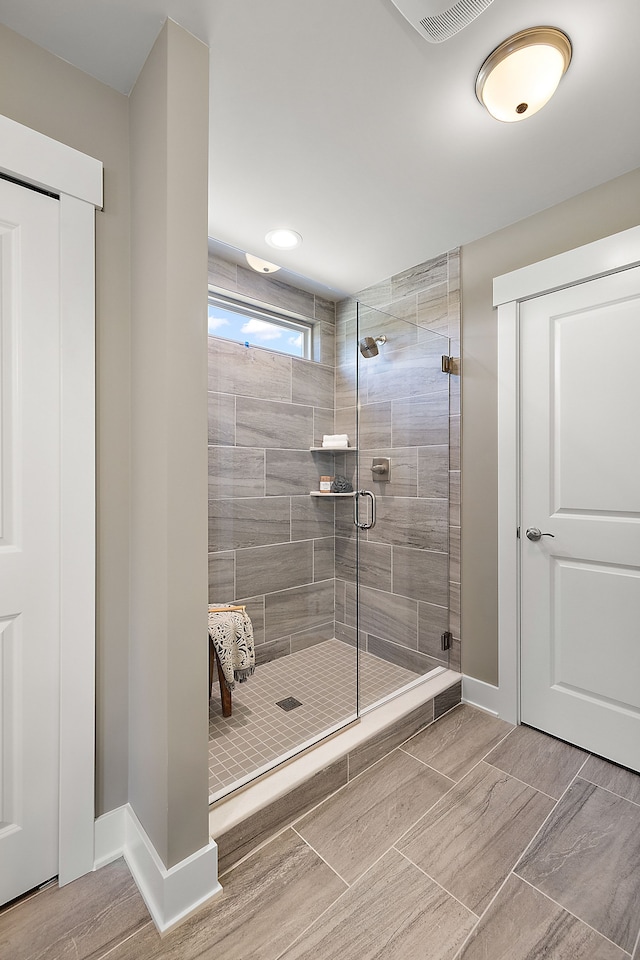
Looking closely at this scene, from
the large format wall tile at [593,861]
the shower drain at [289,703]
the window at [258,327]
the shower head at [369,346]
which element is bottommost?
the large format wall tile at [593,861]

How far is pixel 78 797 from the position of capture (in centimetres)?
130

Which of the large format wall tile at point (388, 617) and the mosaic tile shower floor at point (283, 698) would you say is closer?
the mosaic tile shower floor at point (283, 698)

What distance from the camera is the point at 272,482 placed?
2.57 meters

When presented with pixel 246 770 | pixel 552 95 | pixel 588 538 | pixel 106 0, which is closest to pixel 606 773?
pixel 588 538

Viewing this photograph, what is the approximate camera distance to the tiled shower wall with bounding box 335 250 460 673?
225 cm

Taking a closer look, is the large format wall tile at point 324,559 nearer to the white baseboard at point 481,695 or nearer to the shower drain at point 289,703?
the shower drain at point 289,703

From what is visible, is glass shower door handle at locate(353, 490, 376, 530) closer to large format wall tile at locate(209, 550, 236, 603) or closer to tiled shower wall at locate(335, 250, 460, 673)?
tiled shower wall at locate(335, 250, 460, 673)

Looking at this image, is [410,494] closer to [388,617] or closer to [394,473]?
[394,473]

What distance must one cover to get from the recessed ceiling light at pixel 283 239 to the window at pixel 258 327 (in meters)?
0.36

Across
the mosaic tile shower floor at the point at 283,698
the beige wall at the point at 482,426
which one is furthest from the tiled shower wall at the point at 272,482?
the beige wall at the point at 482,426

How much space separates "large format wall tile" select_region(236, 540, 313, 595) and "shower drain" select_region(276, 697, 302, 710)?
1.97 feet

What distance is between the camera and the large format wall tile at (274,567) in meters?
2.52

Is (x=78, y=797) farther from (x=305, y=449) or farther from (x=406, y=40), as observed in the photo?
(x=406, y=40)

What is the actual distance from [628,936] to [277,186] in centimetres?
275
